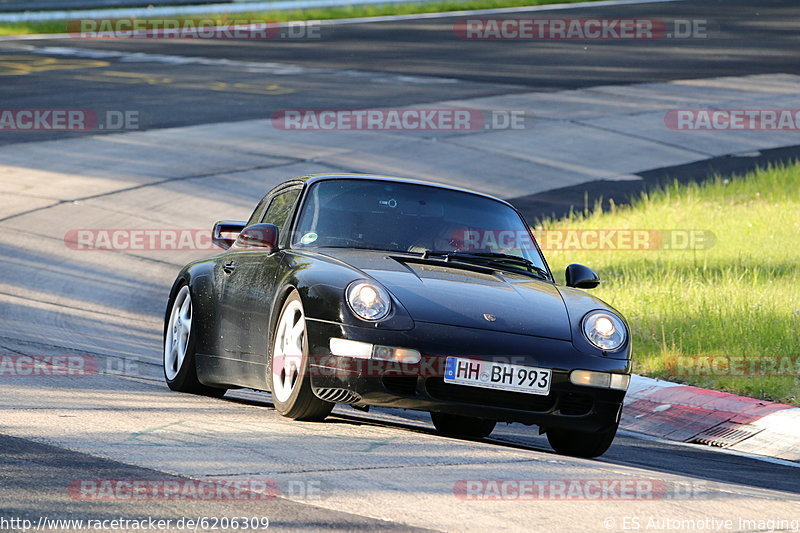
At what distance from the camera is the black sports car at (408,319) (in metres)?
6.38

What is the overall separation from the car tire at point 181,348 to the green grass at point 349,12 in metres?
27.0

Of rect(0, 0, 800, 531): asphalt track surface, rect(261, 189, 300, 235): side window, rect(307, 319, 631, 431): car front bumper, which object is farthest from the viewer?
rect(261, 189, 300, 235): side window

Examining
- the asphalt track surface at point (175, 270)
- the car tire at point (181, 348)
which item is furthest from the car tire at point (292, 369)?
the car tire at point (181, 348)

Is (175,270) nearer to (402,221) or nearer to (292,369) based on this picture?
(402,221)

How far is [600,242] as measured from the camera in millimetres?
15109

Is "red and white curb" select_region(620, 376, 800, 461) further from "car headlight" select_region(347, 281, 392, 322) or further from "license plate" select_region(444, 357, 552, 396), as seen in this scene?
"car headlight" select_region(347, 281, 392, 322)

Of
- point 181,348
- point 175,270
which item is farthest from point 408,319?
point 175,270

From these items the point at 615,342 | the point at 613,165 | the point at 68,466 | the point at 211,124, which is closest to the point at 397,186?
the point at 615,342

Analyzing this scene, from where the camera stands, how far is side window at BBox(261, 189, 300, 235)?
7.96 metres

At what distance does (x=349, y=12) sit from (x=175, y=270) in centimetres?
2628

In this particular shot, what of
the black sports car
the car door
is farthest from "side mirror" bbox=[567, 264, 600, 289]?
the car door

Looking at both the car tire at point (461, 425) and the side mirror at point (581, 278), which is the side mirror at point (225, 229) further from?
the side mirror at point (581, 278)

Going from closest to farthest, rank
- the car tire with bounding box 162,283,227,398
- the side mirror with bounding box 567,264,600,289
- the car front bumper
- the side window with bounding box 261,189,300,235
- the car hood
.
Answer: the car front bumper, the car hood, the side mirror with bounding box 567,264,600,289, the side window with bounding box 261,189,300,235, the car tire with bounding box 162,283,227,398

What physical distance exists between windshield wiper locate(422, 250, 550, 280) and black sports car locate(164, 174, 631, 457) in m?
0.01
